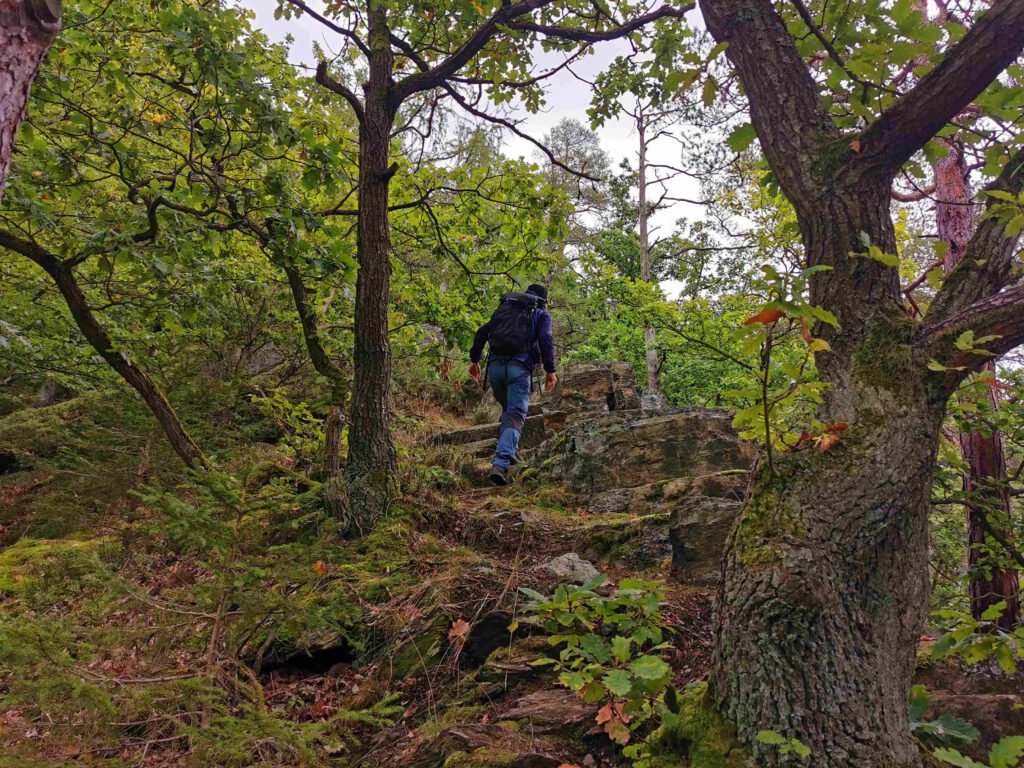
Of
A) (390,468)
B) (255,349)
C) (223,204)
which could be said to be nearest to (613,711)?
(390,468)

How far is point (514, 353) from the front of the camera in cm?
662

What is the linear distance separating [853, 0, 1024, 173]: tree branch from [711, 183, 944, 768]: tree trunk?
2.13 feet

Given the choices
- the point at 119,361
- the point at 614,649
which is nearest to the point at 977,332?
the point at 614,649

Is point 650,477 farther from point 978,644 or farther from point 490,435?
point 978,644

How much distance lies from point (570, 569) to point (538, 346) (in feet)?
9.97

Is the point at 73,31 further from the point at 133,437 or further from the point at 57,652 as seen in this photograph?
the point at 57,652

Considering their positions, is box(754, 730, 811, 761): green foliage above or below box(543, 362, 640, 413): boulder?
below

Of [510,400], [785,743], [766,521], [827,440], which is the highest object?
[510,400]

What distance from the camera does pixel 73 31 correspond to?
485cm

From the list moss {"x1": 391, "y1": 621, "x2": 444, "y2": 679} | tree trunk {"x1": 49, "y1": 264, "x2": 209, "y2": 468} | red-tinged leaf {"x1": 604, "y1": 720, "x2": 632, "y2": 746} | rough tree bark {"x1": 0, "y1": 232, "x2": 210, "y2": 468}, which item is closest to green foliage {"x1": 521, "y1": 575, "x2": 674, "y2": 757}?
red-tinged leaf {"x1": 604, "y1": 720, "x2": 632, "y2": 746}

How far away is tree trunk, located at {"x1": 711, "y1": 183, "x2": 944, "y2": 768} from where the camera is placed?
1.92 m

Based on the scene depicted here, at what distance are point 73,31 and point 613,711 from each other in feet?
21.5

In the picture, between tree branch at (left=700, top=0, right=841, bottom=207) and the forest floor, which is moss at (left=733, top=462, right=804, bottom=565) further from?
tree branch at (left=700, top=0, right=841, bottom=207)

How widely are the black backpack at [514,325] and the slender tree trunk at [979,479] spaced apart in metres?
3.89
